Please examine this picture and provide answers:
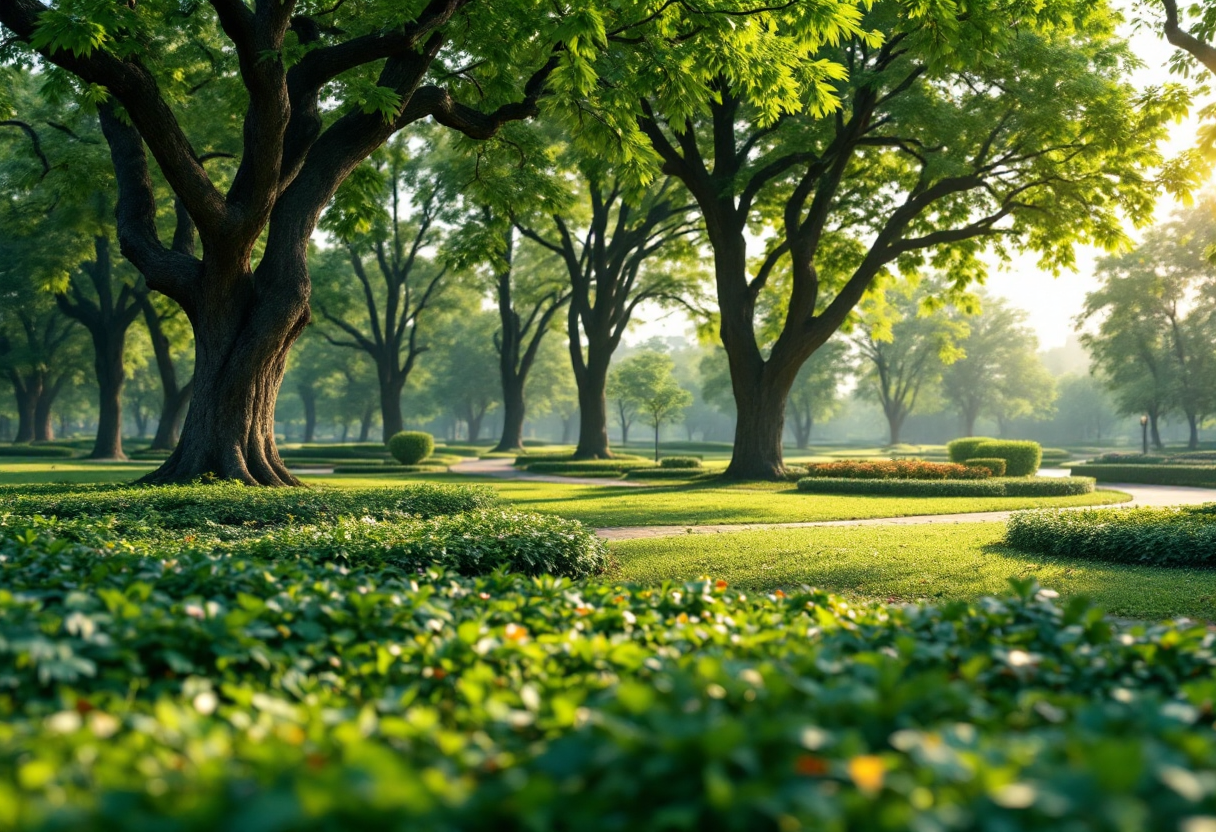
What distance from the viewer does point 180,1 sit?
15.6 metres

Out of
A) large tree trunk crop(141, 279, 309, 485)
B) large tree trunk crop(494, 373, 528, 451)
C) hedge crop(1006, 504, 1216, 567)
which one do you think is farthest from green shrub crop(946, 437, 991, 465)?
large tree trunk crop(141, 279, 309, 485)

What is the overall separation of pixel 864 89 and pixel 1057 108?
4379mm

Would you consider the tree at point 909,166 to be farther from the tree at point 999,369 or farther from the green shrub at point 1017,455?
the tree at point 999,369

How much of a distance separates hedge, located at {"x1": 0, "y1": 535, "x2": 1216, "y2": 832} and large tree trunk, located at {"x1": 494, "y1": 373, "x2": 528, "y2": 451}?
38451 millimetres

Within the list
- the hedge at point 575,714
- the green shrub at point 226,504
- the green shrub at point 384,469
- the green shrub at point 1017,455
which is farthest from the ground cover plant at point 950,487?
the hedge at point 575,714

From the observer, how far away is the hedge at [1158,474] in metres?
26.6

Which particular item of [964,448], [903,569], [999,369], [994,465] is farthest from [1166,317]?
[903,569]

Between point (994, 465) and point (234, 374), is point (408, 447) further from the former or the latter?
point (994, 465)

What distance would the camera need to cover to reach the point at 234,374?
550 inches

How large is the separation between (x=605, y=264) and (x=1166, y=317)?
37.1 m

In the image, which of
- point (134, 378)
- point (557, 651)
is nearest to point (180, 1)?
point (557, 651)

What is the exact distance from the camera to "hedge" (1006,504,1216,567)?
1016 cm

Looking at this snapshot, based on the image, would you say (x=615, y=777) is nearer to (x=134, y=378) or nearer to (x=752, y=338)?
(x=752, y=338)

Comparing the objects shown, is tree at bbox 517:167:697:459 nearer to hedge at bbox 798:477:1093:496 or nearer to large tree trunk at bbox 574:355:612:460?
large tree trunk at bbox 574:355:612:460
